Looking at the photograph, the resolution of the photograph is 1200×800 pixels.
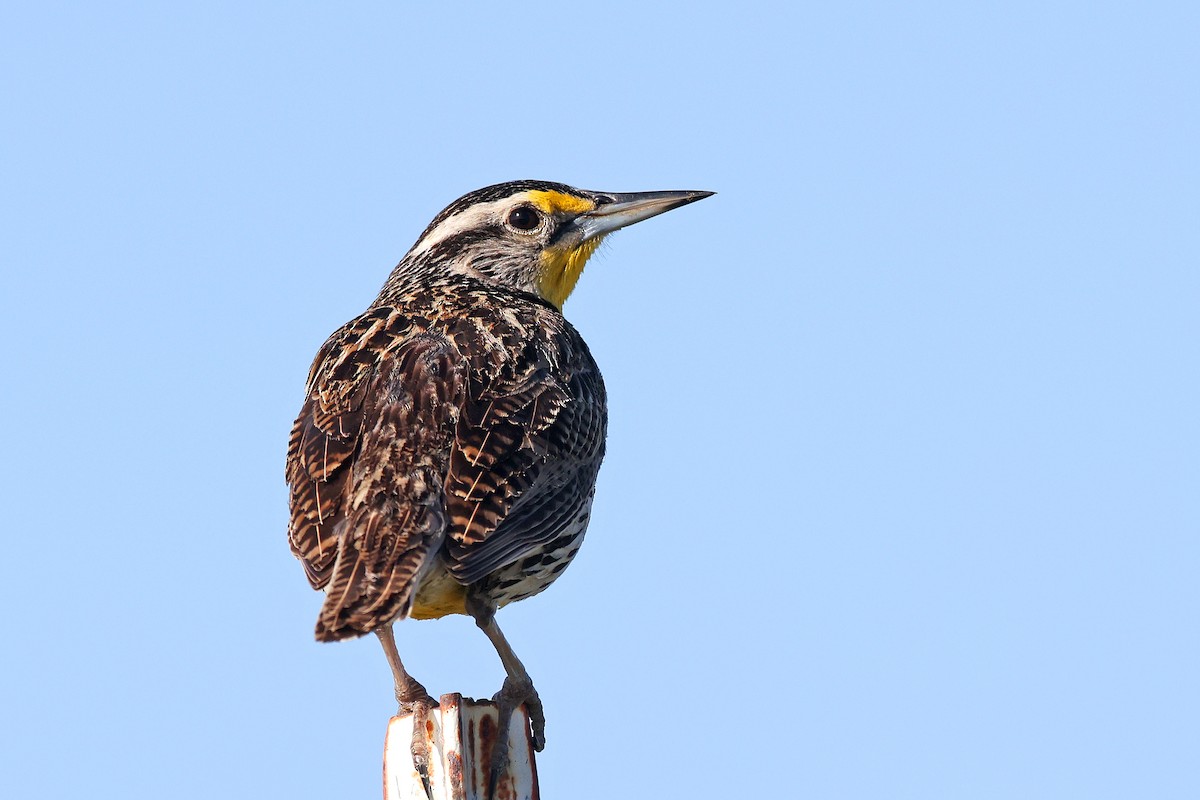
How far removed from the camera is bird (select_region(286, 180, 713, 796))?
802 cm

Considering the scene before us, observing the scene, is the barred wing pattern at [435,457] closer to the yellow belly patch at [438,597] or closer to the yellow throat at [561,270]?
the yellow belly patch at [438,597]

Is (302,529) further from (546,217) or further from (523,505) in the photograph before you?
(546,217)

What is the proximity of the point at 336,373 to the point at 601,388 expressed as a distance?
1797 mm

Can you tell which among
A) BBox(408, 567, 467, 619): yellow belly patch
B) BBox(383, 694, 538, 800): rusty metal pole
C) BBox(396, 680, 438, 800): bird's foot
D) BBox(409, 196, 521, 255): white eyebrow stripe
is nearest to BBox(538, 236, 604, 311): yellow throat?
BBox(409, 196, 521, 255): white eyebrow stripe

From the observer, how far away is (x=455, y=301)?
10594 millimetres

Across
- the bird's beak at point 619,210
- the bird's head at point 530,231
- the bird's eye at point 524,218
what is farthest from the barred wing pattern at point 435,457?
the bird's beak at point 619,210

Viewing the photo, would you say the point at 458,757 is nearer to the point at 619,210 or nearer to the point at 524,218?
the point at 524,218

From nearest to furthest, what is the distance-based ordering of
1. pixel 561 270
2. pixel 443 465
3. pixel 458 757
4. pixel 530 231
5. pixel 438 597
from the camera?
pixel 458 757 → pixel 443 465 → pixel 438 597 → pixel 530 231 → pixel 561 270

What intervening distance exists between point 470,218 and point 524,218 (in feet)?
1.21

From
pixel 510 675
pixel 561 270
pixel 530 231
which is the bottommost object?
pixel 510 675

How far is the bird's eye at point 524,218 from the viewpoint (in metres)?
12.0

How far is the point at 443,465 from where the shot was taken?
8641 mm

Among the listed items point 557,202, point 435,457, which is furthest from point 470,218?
point 435,457

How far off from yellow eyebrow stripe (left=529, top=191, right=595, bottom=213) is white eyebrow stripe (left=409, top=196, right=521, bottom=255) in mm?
148
